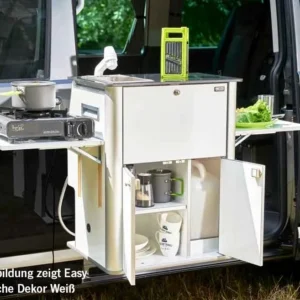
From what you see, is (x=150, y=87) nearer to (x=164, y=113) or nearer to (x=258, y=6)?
(x=164, y=113)

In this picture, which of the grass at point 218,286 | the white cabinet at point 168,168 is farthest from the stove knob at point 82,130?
the grass at point 218,286

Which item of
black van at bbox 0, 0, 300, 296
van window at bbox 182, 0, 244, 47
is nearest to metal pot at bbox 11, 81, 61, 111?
black van at bbox 0, 0, 300, 296

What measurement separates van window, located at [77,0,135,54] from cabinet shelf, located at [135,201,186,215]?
4346 millimetres

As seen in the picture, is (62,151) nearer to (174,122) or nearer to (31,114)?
(31,114)

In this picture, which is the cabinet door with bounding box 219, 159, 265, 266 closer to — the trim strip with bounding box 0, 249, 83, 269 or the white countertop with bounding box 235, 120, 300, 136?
the white countertop with bounding box 235, 120, 300, 136

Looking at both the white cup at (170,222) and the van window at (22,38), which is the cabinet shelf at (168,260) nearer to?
the white cup at (170,222)

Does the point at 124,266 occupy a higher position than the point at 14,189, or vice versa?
the point at 14,189

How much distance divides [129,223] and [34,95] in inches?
26.2

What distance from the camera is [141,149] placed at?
11.5 ft

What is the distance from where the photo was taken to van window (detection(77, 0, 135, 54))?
8141 millimetres

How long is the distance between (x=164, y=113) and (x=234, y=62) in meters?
2.06

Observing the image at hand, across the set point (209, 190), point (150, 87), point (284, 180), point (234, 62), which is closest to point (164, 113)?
point (150, 87)

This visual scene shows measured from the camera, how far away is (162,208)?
367 cm

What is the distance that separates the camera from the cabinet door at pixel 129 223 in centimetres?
339
